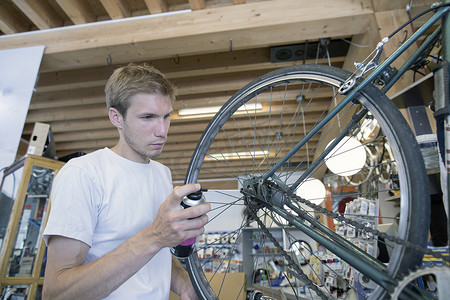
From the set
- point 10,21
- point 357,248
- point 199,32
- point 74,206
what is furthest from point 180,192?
point 10,21

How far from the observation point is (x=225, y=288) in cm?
161

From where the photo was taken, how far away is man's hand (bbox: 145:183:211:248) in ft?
2.19

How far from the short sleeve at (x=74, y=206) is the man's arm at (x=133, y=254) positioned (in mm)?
104

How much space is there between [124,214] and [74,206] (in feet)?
0.57

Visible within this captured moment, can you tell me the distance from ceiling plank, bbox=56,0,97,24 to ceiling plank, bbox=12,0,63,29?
0.29 metres

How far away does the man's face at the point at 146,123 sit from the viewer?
101cm

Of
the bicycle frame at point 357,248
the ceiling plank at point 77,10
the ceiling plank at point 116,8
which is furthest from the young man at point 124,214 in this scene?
the ceiling plank at point 77,10

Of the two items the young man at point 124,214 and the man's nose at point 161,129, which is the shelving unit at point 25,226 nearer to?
the young man at point 124,214

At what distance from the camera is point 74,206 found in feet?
2.63

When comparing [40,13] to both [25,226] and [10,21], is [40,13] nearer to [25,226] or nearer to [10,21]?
[10,21]

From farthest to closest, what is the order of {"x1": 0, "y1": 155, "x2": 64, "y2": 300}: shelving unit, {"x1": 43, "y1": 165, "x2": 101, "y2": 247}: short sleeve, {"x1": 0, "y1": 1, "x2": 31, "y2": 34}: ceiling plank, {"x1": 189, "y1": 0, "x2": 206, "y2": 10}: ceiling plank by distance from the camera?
{"x1": 0, "y1": 1, "x2": 31, "y2": 34}: ceiling plank, {"x1": 189, "y1": 0, "x2": 206, "y2": 10}: ceiling plank, {"x1": 0, "y1": 155, "x2": 64, "y2": 300}: shelving unit, {"x1": 43, "y1": 165, "x2": 101, "y2": 247}: short sleeve

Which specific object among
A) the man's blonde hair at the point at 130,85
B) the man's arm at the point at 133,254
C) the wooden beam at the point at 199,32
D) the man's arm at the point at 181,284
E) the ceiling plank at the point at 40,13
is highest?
the ceiling plank at the point at 40,13

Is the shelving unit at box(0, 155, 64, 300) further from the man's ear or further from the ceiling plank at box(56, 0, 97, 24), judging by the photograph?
the man's ear

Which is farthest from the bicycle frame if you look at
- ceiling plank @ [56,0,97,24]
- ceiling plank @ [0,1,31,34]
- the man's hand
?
ceiling plank @ [0,1,31,34]
